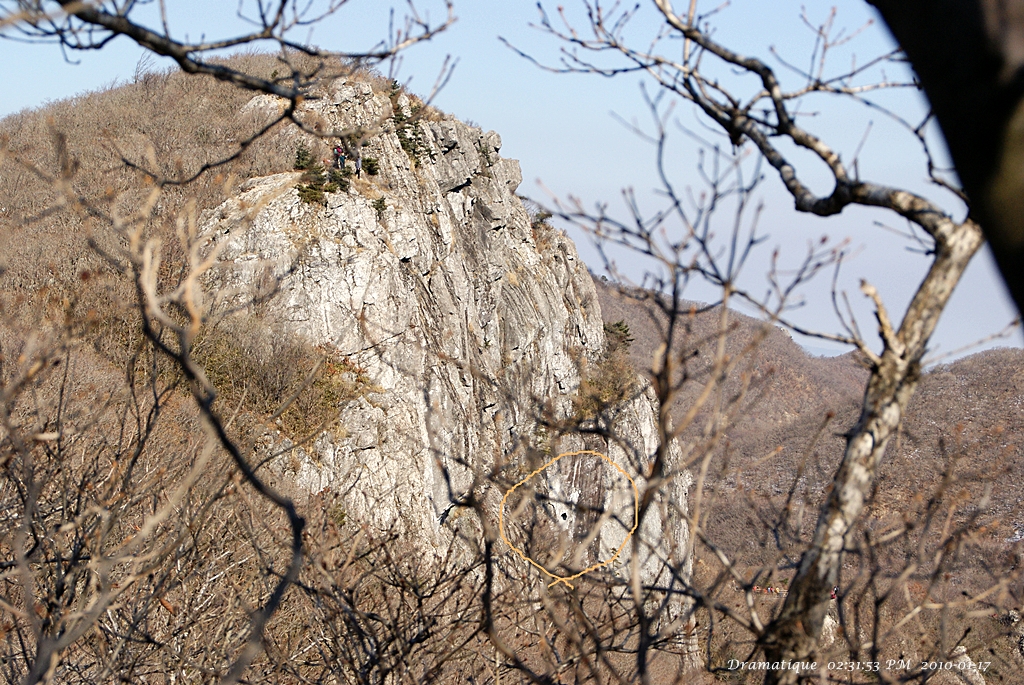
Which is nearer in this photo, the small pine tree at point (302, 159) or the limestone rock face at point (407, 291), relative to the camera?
the limestone rock face at point (407, 291)

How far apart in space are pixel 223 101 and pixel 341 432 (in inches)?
583

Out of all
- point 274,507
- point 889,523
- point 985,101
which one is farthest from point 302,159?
point 985,101

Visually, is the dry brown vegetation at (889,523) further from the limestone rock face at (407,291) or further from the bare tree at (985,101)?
the limestone rock face at (407,291)

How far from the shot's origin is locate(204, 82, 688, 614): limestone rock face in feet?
48.4

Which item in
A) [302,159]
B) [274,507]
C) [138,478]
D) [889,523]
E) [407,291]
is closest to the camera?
[889,523]

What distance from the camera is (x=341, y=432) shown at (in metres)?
15.3

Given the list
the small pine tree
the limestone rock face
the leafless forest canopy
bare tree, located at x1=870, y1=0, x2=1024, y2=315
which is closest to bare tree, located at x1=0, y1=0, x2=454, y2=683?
the leafless forest canopy

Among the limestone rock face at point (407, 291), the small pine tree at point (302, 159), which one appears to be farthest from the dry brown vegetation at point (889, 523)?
the small pine tree at point (302, 159)

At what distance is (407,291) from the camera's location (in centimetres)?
1892

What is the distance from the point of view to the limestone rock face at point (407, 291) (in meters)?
14.8

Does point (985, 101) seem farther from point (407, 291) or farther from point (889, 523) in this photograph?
point (407, 291)

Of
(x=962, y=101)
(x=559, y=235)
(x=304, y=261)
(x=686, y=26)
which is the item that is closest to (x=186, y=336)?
(x=962, y=101)

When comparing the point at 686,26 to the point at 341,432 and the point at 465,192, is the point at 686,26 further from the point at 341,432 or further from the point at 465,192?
the point at 465,192

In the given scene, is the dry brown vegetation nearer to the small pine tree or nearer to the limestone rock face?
the limestone rock face
